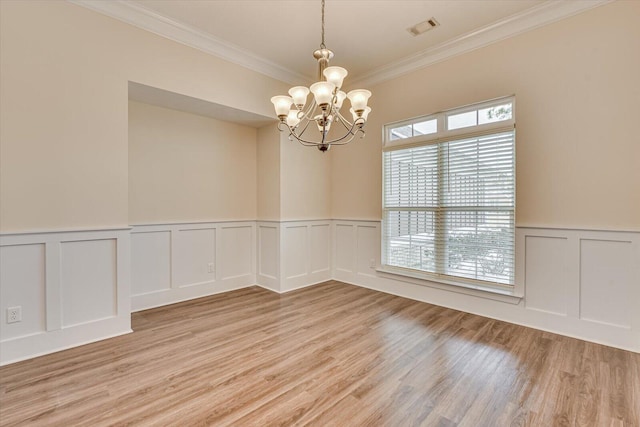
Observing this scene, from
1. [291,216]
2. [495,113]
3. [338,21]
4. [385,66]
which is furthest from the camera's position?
[291,216]

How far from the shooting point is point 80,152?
8.67 ft

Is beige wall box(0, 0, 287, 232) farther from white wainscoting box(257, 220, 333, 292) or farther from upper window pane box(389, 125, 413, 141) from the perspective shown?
upper window pane box(389, 125, 413, 141)

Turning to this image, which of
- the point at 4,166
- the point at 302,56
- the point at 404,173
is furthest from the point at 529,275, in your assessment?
the point at 4,166

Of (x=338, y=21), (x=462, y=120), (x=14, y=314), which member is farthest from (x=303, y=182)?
(x=14, y=314)

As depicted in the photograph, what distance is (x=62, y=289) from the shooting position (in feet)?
8.43

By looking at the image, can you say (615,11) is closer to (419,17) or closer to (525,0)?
(525,0)

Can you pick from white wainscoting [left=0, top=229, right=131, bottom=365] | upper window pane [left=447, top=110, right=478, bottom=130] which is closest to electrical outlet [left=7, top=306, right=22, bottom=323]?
white wainscoting [left=0, top=229, right=131, bottom=365]

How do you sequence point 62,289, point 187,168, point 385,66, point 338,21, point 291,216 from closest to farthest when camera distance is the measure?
point 62,289 < point 338,21 < point 187,168 < point 385,66 < point 291,216

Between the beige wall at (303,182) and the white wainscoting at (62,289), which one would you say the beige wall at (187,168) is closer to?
the beige wall at (303,182)

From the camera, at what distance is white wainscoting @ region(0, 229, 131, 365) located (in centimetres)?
236

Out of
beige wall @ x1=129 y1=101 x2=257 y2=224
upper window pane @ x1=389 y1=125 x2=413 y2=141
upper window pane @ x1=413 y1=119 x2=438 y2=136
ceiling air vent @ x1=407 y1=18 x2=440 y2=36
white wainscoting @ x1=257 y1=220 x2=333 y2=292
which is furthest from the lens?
white wainscoting @ x1=257 y1=220 x2=333 y2=292

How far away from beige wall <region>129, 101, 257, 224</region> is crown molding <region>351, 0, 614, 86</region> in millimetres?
2179

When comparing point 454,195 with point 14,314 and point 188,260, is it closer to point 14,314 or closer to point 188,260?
point 188,260

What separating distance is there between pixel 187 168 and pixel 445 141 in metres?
3.21
